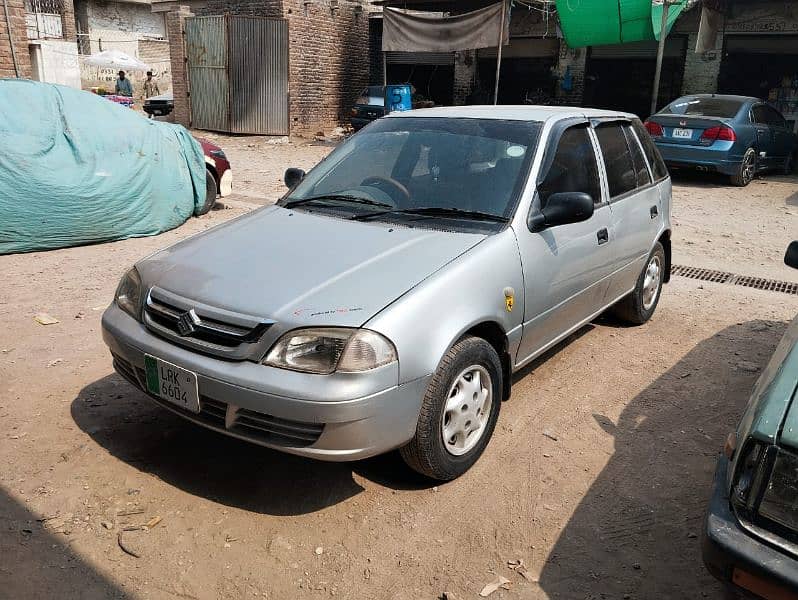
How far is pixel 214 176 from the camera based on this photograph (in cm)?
902

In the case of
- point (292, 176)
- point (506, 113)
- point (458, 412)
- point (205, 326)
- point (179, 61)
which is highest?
point (179, 61)

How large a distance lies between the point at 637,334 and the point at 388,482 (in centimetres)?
286

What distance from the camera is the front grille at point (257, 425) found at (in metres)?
2.65

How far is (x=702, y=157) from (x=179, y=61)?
46.4ft

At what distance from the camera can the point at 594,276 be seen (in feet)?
13.7

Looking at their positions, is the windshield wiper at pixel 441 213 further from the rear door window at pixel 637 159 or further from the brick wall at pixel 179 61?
the brick wall at pixel 179 61

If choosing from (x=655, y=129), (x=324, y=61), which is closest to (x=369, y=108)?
(x=324, y=61)

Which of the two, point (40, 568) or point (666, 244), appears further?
point (666, 244)

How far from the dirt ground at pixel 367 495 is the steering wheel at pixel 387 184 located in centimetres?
140

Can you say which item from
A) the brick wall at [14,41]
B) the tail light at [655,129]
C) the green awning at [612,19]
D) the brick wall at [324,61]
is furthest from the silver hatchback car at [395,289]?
the brick wall at [324,61]

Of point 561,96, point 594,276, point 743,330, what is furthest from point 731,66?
point 594,276

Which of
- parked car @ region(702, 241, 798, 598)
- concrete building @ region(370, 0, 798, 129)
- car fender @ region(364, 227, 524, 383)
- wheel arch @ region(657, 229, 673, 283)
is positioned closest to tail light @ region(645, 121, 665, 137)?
concrete building @ region(370, 0, 798, 129)

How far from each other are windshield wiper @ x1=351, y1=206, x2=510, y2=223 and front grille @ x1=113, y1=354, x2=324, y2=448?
1.32 metres

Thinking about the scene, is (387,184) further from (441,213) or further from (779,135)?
(779,135)
